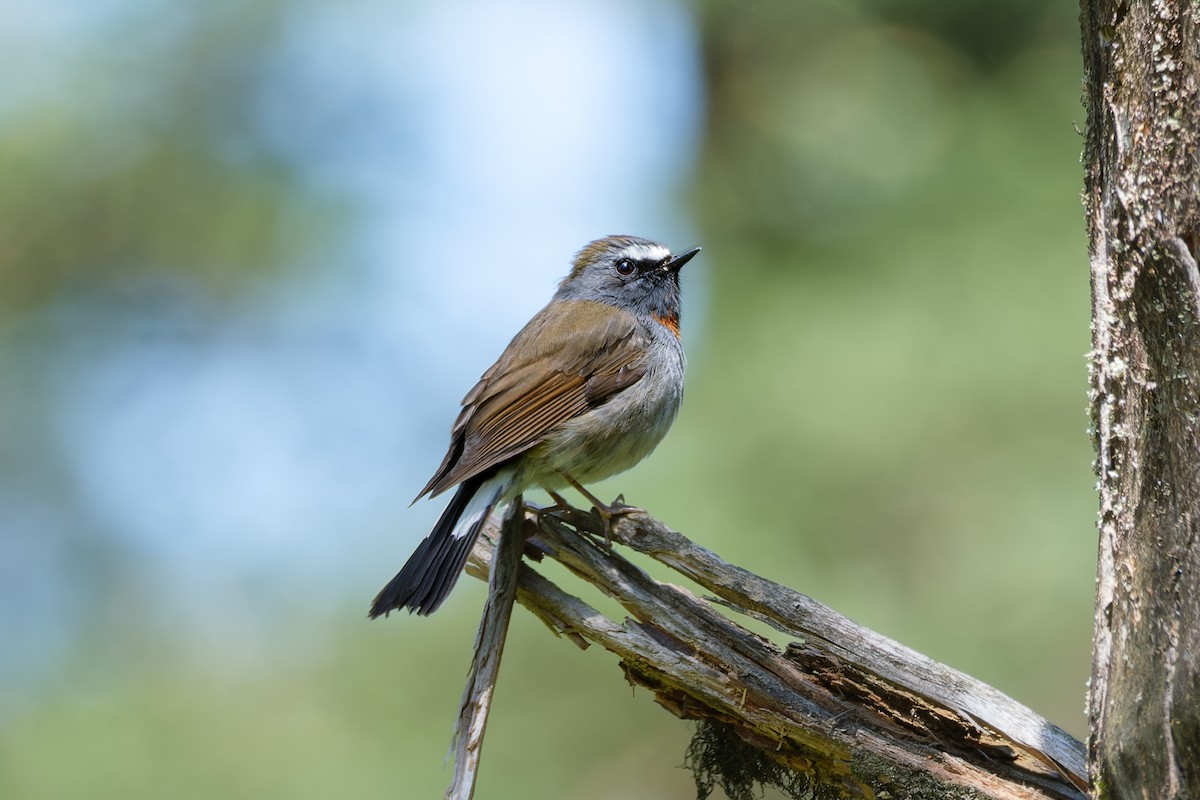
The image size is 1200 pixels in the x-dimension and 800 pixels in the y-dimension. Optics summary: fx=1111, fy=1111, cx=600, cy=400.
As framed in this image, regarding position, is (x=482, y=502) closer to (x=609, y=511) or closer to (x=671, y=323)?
(x=609, y=511)

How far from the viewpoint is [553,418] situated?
4199 mm

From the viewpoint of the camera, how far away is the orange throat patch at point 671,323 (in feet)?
16.4

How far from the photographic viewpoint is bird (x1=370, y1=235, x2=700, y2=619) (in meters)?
3.60

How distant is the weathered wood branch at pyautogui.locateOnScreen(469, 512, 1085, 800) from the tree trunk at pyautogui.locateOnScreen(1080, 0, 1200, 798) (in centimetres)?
36

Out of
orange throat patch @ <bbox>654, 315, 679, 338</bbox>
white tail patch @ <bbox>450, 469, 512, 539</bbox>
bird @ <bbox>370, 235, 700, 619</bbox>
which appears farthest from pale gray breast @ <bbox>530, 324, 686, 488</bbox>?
orange throat patch @ <bbox>654, 315, 679, 338</bbox>

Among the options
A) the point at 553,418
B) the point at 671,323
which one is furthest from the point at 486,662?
the point at 671,323

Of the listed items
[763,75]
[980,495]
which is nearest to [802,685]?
[980,495]

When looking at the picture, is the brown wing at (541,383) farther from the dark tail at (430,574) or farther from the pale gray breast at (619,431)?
the dark tail at (430,574)

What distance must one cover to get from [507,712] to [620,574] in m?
1.90

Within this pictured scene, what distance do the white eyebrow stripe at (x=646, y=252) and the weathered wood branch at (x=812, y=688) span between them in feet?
7.03

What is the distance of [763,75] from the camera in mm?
6199

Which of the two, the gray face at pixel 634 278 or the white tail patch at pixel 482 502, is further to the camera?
the gray face at pixel 634 278

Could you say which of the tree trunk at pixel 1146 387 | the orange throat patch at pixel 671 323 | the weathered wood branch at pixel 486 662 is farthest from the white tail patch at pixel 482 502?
the tree trunk at pixel 1146 387

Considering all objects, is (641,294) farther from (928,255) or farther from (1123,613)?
(1123,613)
